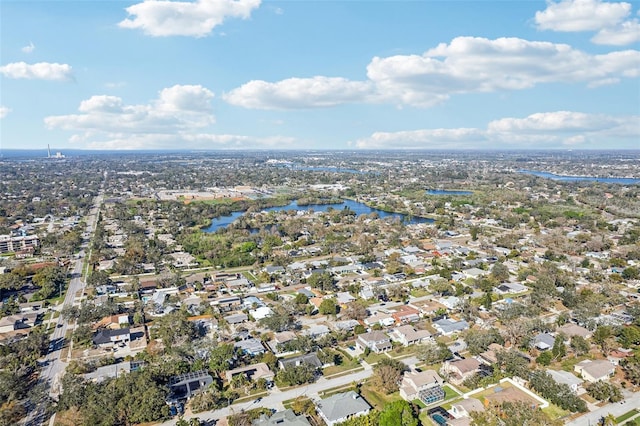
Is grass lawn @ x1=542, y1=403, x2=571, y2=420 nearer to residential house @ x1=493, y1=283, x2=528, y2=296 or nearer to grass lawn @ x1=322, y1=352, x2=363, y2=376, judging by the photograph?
grass lawn @ x1=322, y1=352, x2=363, y2=376

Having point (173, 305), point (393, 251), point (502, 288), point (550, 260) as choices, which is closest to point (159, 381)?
point (173, 305)

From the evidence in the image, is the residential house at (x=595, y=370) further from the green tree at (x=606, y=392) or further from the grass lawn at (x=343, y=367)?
the grass lawn at (x=343, y=367)

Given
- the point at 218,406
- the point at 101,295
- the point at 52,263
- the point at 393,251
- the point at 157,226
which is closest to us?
the point at 218,406

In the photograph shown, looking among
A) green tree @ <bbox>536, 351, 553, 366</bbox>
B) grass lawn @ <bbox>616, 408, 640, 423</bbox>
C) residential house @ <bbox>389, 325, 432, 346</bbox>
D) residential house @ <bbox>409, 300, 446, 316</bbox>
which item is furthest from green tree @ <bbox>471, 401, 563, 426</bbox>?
residential house @ <bbox>409, 300, 446, 316</bbox>

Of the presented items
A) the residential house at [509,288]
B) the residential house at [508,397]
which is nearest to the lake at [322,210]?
the residential house at [509,288]

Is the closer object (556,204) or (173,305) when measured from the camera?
(173,305)

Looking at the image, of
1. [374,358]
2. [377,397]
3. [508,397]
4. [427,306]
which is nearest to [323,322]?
[374,358]

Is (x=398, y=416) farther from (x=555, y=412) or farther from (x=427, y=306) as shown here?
(x=427, y=306)

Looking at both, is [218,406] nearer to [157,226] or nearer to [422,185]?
[157,226]
